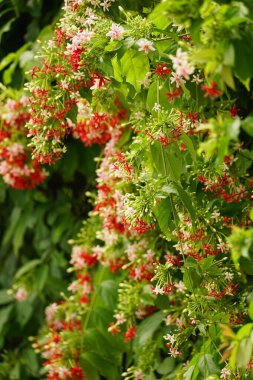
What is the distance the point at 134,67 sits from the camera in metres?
1.61

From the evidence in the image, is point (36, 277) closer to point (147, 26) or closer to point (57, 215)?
point (57, 215)

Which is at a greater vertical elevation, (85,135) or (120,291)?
(85,135)

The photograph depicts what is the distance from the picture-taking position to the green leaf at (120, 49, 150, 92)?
1587 mm

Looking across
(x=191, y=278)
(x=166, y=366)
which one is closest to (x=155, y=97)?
(x=191, y=278)

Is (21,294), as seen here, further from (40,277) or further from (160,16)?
(160,16)

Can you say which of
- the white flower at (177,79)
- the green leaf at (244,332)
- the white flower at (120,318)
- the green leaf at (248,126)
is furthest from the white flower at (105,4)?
the white flower at (120,318)

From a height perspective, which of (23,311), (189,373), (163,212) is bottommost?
(23,311)

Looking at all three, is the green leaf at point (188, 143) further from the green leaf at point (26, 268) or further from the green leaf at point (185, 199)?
the green leaf at point (26, 268)

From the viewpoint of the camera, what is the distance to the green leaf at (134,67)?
5.21ft

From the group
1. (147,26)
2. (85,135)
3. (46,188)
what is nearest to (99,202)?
(85,135)

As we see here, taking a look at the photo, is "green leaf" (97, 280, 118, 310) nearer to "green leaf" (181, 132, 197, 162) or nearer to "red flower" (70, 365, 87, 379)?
"red flower" (70, 365, 87, 379)

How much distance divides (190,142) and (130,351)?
3.28 feet

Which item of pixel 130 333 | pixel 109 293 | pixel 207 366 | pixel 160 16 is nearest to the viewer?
pixel 160 16

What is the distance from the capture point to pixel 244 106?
197 cm
